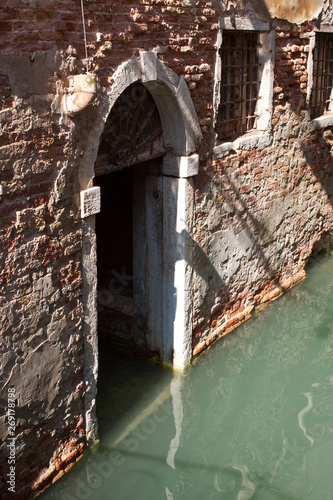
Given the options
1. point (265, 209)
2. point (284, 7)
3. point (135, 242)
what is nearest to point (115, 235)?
point (135, 242)

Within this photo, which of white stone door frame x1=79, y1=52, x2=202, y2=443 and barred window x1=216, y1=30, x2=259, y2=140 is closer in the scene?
white stone door frame x1=79, y1=52, x2=202, y2=443

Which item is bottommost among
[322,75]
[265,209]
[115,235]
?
[115,235]

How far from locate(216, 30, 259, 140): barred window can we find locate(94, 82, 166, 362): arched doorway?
36.9 inches

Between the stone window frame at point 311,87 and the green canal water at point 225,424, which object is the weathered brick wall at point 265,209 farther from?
the green canal water at point 225,424

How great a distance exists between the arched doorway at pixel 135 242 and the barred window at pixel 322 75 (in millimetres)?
2761

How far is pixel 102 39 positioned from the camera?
3.88 m

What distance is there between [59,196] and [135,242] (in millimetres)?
1927

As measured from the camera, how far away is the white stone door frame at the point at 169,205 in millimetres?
4074

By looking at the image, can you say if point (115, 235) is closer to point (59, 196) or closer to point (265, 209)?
point (265, 209)

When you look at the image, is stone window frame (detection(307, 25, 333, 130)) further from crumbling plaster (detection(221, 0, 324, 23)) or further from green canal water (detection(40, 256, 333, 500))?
green canal water (detection(40, 256, 333, 500))

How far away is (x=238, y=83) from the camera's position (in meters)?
5.80

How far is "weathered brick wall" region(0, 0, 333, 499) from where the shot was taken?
3.39 metres

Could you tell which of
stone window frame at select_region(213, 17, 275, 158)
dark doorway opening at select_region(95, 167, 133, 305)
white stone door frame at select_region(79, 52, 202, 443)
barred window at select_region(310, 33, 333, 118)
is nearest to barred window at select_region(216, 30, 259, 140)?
stone window frame at select_region(213, 17, 275, 158)

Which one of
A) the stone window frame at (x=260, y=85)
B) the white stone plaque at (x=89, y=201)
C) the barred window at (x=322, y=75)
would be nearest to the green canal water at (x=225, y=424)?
the white stone plaque at (x=89, y=201)
